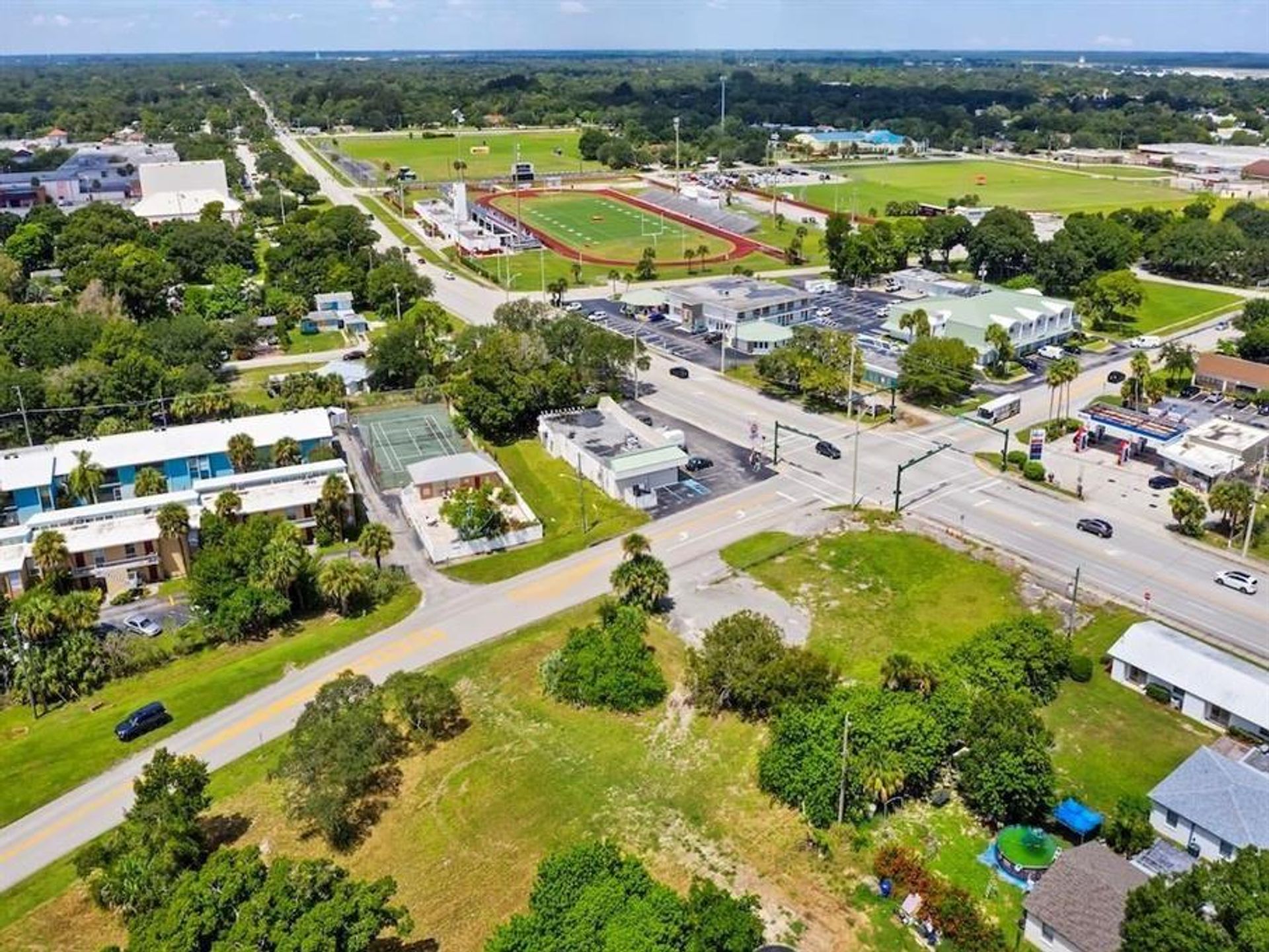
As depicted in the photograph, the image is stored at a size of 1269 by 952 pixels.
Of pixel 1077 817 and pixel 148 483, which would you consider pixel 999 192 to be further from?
pixel 1077 817

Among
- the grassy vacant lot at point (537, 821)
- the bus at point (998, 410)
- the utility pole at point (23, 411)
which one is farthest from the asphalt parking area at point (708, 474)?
the utility pole at point (23, 411)

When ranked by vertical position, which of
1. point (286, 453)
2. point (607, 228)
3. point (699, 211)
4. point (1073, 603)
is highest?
point (699, 211)

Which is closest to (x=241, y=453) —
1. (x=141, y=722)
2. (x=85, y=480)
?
(x=85, y=480)

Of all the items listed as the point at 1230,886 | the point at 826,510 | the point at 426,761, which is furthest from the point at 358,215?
the point at 1230,886

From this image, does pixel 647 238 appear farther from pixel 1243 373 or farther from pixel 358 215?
pixel 1243 373

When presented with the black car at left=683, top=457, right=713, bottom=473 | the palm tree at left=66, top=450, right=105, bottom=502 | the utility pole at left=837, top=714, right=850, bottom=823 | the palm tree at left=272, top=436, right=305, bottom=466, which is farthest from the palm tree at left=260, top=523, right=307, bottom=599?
the utility pole at left=837, top=714, right=850, bottom=823

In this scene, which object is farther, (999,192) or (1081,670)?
(999,192)

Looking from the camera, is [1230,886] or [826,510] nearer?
[1230,886]
